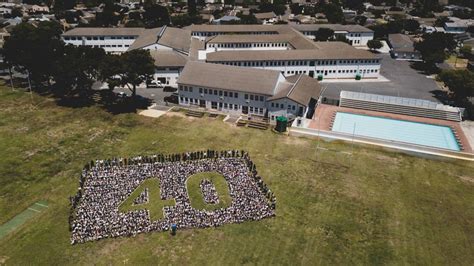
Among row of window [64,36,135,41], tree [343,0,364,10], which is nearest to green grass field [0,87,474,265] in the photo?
row of window [64,36,135,41]

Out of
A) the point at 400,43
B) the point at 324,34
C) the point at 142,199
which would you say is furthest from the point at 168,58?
the point at 400,43

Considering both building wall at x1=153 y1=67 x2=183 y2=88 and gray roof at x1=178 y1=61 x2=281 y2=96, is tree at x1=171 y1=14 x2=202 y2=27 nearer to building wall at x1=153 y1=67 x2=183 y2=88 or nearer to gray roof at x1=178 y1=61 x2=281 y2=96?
building wall at x1=153 y1=67 x2=183 y2=88

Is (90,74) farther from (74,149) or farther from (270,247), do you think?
(270,247)

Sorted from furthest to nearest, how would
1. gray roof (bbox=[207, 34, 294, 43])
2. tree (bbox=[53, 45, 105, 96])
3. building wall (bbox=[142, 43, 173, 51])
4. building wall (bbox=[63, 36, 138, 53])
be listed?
building wall (bbox=[63, 36, 138, 53]) < gray roof (bbox=[207, 34, 294, 43]) < building wall (bbox=[142, 43, 173, 51]) < tree (bbox=[53, 45, 105, 96])

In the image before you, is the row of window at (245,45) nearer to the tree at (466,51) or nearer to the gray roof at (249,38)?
the gray roof at (249,38)

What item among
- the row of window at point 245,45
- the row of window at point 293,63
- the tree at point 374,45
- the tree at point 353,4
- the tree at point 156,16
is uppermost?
the tree at point 353,4

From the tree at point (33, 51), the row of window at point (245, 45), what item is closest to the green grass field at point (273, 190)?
the tree at point (33, 51)

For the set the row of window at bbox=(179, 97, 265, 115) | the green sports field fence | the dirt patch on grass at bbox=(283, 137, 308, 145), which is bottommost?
the green sports field fence

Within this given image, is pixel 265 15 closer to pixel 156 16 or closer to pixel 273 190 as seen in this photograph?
pixel 156 16
